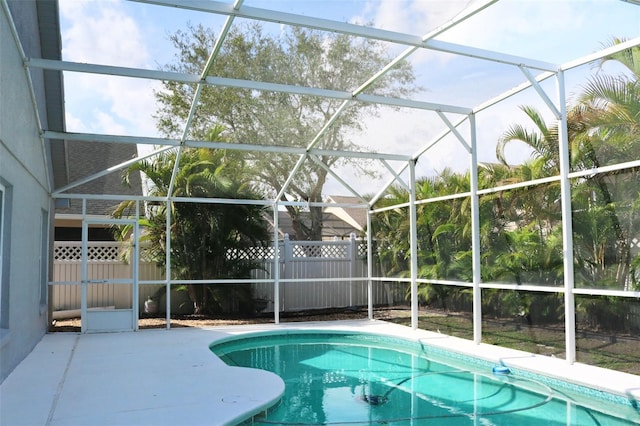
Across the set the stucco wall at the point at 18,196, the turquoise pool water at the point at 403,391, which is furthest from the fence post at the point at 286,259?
the stucco wall at the point at 18,196

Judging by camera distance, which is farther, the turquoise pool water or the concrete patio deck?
the turquoise pool water

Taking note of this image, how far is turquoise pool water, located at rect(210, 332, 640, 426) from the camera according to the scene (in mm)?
4730

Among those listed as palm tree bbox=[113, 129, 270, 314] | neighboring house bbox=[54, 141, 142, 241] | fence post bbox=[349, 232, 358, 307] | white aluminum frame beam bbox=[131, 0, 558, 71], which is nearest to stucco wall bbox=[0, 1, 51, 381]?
neighboring house bbox=[54, 141, 142, 241]

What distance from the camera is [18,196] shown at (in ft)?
19.4

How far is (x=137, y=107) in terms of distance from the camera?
723 centimetres

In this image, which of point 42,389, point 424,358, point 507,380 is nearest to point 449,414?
point 507,380

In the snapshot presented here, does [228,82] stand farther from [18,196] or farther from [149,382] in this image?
[149,382]

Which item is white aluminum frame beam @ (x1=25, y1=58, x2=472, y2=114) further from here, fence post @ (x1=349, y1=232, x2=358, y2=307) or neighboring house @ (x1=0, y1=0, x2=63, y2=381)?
fence post @ (x1=349, y1=232, x2=358, y2=307)

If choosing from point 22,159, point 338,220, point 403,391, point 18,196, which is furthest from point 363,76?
point 338,220

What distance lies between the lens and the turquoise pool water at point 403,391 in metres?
4.73

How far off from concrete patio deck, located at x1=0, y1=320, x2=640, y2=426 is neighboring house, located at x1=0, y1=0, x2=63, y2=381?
19.6 inches

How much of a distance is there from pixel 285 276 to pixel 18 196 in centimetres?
680

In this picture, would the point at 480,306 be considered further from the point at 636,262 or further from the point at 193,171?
the point at 193,171

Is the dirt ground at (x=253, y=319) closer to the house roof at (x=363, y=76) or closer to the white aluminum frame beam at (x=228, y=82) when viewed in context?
the house roof at (x=363, y=76)
